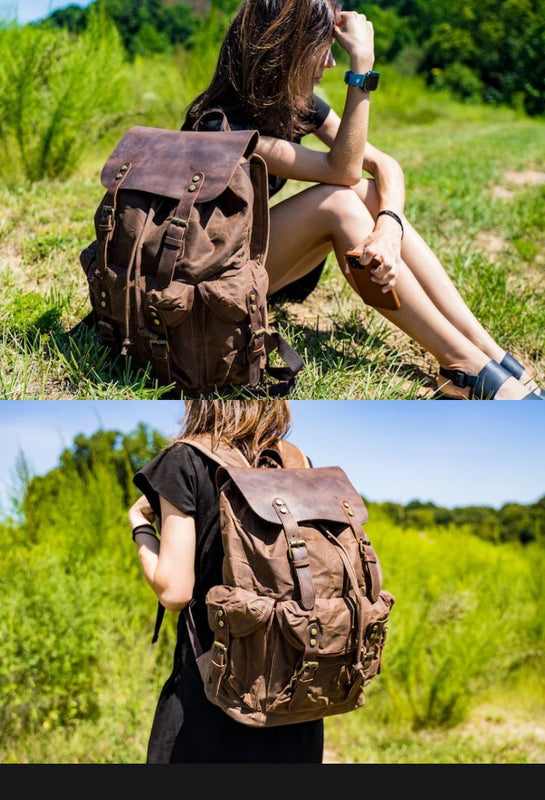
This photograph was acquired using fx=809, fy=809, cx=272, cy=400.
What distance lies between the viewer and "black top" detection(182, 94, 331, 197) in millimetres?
2793

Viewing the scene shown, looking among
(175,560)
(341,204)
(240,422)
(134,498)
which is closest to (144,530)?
(175,560)

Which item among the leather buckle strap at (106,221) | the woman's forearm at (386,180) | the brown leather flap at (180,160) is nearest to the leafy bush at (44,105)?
the woman's forearm at (386,180)

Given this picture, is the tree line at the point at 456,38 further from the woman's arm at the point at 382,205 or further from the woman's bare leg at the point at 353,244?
the woman's bare leg at the point at 353,244

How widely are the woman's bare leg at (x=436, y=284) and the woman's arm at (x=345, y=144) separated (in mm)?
159

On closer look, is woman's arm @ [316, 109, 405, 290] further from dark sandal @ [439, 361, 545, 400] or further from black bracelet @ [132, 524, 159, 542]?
black bracelet @ [132, 524, 159, 542]

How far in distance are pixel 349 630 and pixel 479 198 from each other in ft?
16.1

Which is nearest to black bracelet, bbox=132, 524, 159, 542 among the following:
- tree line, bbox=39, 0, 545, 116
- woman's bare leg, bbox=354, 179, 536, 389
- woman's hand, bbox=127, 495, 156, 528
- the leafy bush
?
woman's hand, bbox=127, 495, 156, 528

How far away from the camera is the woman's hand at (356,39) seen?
108 inches

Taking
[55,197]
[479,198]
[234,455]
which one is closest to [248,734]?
[234,455]

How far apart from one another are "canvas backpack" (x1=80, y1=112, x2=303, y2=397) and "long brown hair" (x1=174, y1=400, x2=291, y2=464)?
0.31 metres

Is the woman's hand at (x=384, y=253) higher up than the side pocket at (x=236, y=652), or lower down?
higher up

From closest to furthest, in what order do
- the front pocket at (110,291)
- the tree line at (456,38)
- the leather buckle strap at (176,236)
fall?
the leather buckle strap at (176,236) → the front pocket at (110,291) → the tree line at (456,38)

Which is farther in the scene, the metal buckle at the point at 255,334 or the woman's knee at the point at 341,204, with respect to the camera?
the woman's knee at the point at 341,204

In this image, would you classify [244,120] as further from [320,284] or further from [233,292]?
[320,284]
